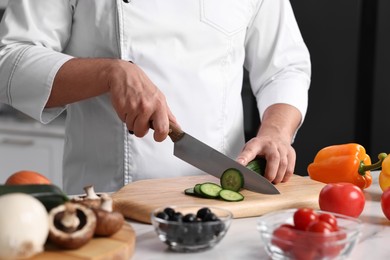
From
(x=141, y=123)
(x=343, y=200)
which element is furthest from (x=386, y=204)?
(x=141, y=123)

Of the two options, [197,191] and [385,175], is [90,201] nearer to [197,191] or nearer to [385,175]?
[197,191]

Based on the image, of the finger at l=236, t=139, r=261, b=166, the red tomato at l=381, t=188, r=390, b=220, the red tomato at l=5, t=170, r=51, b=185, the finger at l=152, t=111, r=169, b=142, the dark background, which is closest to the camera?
the red tomato at l=5, t=170, r=51, b=185

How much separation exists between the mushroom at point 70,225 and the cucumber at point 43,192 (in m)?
0.05

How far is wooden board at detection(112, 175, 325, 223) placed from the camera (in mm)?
1396

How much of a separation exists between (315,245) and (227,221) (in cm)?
14

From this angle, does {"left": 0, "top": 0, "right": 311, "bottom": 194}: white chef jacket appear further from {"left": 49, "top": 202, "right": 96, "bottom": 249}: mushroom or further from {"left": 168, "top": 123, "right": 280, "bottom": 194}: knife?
{"left": 49, "top": 202, "right": 96, "bottom": 249}: mushroom

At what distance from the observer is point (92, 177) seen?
179 centimetres

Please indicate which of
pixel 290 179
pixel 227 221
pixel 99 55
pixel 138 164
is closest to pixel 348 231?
pixel 227 221

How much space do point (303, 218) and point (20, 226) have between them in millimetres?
426

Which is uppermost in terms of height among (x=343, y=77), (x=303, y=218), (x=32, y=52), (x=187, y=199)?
(x=32, y=52)

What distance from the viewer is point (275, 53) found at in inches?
78.1

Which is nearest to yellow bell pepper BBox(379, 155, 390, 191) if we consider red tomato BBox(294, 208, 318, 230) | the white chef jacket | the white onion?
the white chef jacket

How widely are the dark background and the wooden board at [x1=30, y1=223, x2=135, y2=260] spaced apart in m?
2.03

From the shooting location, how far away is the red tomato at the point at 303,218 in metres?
1.13
